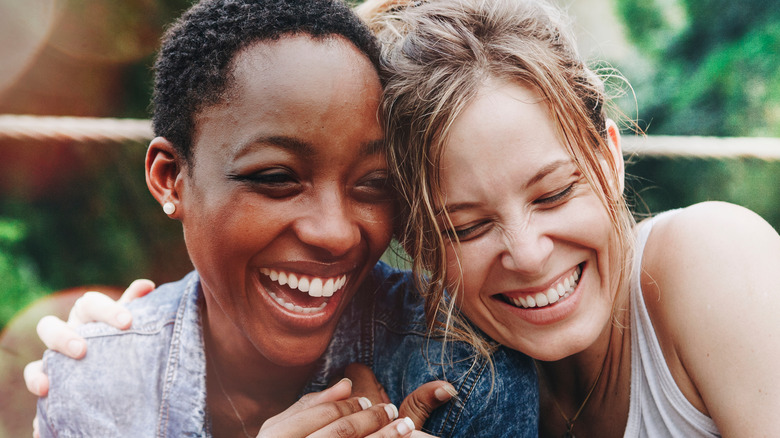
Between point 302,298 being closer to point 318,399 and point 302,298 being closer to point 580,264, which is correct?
point 318,399

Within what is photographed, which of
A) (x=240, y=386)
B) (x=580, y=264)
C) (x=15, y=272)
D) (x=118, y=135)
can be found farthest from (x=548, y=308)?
(x=15, y=272)

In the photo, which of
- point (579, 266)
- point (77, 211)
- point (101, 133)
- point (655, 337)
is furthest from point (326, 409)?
point (77, 211)

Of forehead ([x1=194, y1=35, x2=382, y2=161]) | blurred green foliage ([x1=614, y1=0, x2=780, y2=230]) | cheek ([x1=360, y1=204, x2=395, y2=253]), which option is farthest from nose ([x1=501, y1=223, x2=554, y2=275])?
blurred green foliage ([x1=614, y1=0, x2=780, y2=230])

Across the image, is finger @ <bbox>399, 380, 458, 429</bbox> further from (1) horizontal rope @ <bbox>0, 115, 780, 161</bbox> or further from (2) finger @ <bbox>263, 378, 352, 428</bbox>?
(1) horizontal rope @ <bbox>0, 115, 780, 161</bbox>

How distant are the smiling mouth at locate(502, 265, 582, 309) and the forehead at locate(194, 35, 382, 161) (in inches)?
21.8

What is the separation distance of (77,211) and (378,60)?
1885 mm

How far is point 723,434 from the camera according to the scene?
1.33 m

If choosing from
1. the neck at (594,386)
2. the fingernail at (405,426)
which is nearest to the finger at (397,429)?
the fingernail at (405,426)

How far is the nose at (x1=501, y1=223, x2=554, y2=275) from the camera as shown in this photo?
1364mm

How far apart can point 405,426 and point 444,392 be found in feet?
0.48

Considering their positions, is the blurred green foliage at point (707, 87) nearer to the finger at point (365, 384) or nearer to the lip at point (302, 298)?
the finger at point (365, 384)

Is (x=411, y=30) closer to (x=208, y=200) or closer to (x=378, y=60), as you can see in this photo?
(x=378, y=60)

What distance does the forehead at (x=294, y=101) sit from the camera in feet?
4.37

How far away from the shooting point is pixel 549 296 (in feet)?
4.89
